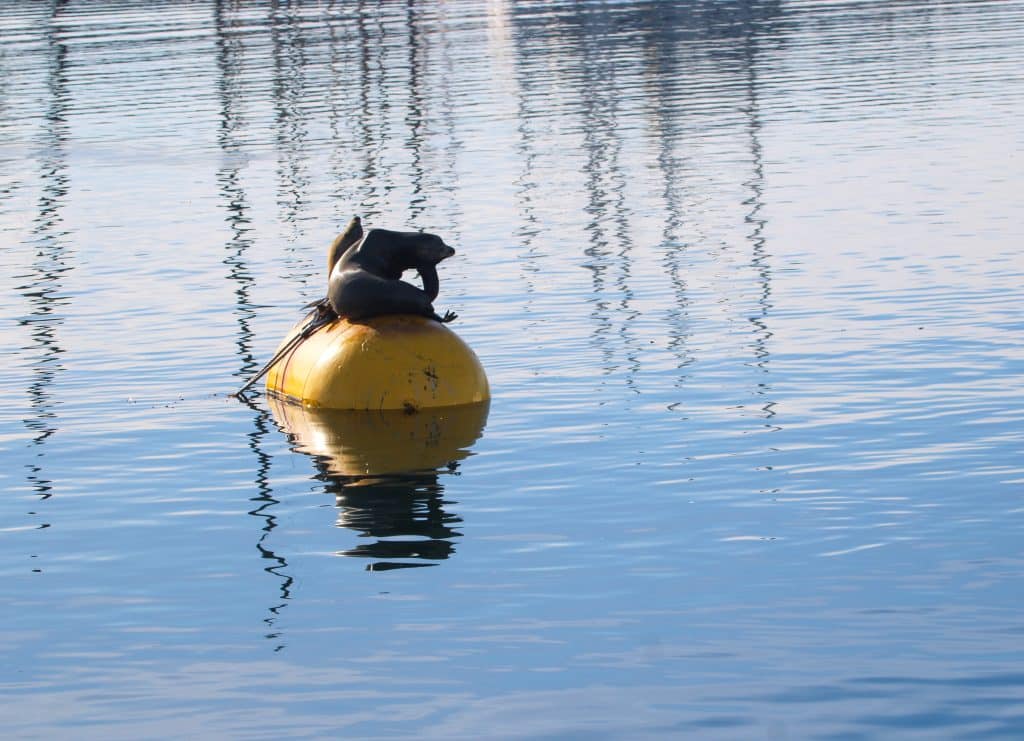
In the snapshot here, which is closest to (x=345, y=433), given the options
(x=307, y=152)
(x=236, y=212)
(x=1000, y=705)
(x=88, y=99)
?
(x=1000, y=705)

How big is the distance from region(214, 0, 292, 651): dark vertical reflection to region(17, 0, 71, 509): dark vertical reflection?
1958mm

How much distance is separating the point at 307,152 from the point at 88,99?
1755 centimetres

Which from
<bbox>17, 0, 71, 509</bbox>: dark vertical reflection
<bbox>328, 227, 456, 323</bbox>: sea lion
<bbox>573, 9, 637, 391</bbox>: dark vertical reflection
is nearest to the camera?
<bbox>328, 227, 456, 323</bbox>: sea lion

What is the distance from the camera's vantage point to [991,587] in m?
12.8

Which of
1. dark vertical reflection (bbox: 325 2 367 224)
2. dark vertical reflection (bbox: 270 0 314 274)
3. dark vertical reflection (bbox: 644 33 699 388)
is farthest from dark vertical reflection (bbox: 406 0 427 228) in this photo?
dark vertical reflection (bbox: 644 33 699 388)

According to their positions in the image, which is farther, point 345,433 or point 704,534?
point 345,433

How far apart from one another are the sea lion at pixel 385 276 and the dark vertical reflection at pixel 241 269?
147cm

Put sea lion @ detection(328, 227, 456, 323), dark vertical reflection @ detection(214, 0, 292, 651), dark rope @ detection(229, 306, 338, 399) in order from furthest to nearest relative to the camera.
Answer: dark rope @ detection(229, 306, 338, 399), sea lion @ detection(328, 227, 456, 323), dark vertical reflection @ detection(214, 0, 292, 651)

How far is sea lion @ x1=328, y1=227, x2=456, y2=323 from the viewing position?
19.2 m

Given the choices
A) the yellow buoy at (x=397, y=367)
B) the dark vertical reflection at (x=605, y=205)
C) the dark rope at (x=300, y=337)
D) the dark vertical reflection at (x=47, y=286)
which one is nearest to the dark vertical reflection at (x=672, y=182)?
the dark vertical reflection at (x=605, y=205)

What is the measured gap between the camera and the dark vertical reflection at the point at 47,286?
1942 cm

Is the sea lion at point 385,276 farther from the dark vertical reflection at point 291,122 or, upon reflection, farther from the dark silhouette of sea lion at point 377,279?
the dark vertical reflection at point 291,122

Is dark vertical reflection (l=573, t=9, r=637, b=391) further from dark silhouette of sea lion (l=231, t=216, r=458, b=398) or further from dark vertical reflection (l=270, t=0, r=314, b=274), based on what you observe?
dark vertical reflection (l=270, t=0, r=314, b=274)

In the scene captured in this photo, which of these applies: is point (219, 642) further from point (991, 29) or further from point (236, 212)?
point (991, 29)
